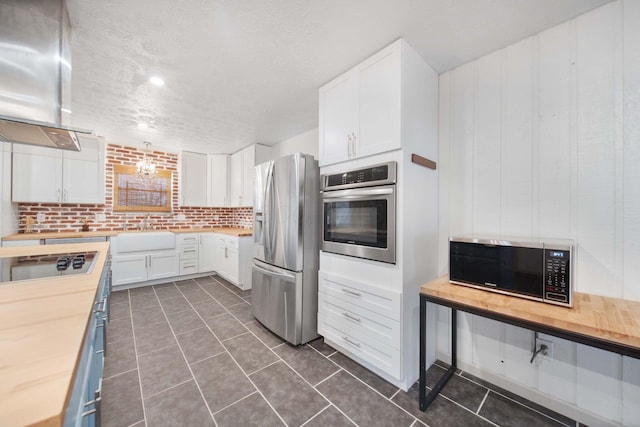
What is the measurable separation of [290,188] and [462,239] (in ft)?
4.72

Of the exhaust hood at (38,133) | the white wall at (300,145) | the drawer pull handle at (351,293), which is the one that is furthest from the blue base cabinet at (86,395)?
the white wall at (300,145)

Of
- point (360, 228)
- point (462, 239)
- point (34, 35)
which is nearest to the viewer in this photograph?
point (34, 35)

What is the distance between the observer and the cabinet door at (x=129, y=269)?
3.58 m

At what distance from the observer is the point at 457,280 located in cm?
156

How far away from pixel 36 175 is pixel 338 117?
4.12m

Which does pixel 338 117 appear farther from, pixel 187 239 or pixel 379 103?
pixel 187 239

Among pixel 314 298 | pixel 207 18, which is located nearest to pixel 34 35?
pixel 207 18

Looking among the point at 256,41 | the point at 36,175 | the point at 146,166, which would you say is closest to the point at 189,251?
the point at 146,166

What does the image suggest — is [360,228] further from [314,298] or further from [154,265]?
[154,265]

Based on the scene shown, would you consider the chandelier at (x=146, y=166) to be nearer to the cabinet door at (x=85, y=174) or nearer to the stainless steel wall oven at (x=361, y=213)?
the cabinet door at (x=85, y=174)

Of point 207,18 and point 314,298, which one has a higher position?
point 207,18

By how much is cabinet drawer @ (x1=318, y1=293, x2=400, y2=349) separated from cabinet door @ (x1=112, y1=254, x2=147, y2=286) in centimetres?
316

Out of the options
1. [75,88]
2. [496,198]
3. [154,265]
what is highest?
[75,88]

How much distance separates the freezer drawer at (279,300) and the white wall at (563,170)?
1259 mm
